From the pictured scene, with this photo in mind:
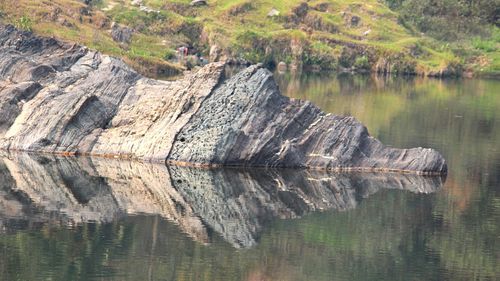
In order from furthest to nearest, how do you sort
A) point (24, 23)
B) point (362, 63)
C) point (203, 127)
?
point (362, 63), point (24, 23), point (203, 127)

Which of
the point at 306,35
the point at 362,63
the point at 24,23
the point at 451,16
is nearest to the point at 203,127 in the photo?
the point at 24,23

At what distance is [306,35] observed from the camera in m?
153

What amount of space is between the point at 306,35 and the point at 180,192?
106 m

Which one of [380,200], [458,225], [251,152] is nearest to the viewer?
[458,225]

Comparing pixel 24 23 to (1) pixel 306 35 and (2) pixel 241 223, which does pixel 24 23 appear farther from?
(1) pixel 306 35

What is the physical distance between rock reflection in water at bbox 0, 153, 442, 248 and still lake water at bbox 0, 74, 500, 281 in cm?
8

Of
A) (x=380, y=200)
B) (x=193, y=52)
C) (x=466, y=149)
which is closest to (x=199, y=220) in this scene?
(x=380, y=200)

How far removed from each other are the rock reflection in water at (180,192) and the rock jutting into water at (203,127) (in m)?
0.92

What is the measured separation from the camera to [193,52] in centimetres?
13262

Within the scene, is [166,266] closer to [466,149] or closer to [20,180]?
[20,180]

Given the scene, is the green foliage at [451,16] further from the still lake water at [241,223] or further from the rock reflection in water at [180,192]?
the rock reflection in water at [180,192]

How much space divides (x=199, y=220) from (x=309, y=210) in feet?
18.3

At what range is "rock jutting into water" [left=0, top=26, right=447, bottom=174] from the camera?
55219 millimetres

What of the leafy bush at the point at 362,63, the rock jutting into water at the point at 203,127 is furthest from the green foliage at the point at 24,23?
the leafy bush at the point at 362,63
